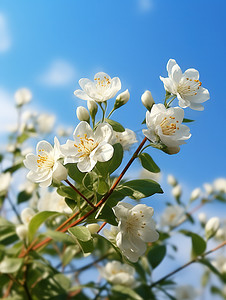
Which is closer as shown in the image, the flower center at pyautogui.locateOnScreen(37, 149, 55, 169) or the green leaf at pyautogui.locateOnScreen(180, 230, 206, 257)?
the flower center at pyautogui.locateOnScreen(37, 149, 55, 169)

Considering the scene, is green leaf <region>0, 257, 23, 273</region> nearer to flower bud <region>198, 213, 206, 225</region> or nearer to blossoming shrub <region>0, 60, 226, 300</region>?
blossoming shrub <region>0, 60, 226, 300</region>

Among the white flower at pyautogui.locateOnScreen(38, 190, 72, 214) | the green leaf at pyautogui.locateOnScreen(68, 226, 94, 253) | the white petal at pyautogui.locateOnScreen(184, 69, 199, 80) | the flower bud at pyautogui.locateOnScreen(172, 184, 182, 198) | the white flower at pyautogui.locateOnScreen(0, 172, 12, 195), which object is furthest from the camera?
the flower bud at pyautogui.locateOnScreen(172, 184, 182, 198)

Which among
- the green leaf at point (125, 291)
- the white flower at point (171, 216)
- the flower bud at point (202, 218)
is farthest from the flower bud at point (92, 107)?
the flower bud at point (202, 218)

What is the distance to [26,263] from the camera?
139 centimetres

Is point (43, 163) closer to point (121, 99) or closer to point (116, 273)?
point (121, 99)

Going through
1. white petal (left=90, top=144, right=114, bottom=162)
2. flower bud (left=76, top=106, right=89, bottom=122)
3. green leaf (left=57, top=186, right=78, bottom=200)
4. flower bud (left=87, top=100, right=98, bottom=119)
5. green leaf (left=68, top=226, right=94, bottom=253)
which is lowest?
green leaf (left=68, top=226, right=94, bottom=253)

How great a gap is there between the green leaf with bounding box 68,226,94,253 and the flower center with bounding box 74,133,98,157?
185mm

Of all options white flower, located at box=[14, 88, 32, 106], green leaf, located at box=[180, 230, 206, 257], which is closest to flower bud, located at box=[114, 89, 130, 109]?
green leaf, located at box=[180, 230, 206, 257]

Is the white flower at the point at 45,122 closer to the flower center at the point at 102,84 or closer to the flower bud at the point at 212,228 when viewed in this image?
the flower bud at the point at 212,228

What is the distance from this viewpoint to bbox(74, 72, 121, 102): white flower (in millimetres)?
1079

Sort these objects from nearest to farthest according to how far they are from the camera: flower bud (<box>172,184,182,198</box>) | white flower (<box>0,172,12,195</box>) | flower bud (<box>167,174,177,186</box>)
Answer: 1. white flower (<box>0,172,12,195</box>)
2. flower bud (<box>172,184,182,198</box>)
3. flower bud (<box>167,174,177,186</box>)

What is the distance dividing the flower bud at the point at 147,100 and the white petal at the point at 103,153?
177 millimetres

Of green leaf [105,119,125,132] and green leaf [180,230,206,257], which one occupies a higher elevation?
green leaf [105,119,125,132]

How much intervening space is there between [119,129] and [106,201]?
0.19m
